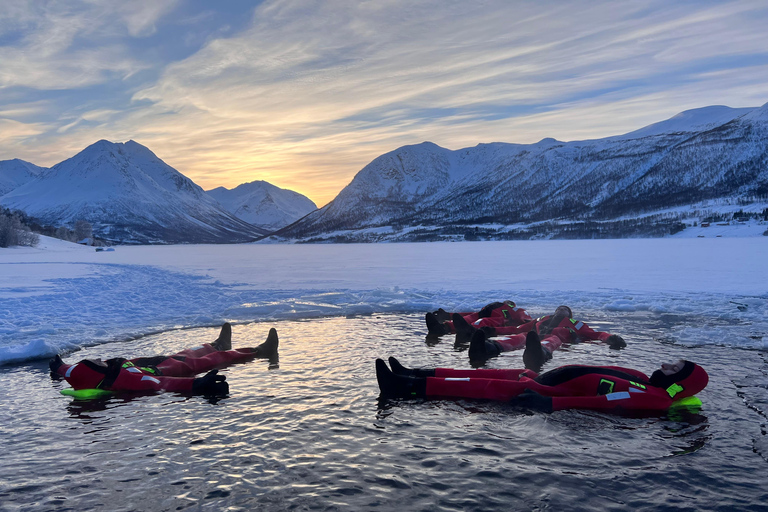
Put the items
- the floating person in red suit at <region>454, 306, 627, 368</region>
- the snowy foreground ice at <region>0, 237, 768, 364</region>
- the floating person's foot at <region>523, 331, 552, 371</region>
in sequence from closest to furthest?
the floating person's foot at <region>523, 331, 552, 371</region>
the floating person in red suit at <region>454, 306, 627, 368</region>
the snowy foreground ice at <region>0, 237, 768, 364</region>

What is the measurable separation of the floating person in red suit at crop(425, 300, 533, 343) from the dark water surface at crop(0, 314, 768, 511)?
15.0 ft

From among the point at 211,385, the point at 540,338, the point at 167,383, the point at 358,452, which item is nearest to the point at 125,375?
the point at 167,383

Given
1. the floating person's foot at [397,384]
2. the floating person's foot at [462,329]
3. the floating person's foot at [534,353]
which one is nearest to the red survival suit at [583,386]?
the floating person's foot at [397,384]

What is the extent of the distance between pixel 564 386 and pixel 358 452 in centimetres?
388

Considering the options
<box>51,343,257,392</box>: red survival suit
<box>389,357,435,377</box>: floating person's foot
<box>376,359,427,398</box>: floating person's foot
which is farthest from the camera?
<box>389,357,435,377</box>: floating person's foot

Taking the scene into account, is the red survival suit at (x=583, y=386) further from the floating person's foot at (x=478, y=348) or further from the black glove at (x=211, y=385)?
the black glove at (x=211, y=385)

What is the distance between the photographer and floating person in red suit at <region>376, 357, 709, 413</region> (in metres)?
7.92

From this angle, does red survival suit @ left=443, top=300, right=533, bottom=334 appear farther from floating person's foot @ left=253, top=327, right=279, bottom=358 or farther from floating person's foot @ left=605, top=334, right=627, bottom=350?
floating person's foot @ left=253, top=327, right=279, bottom=358

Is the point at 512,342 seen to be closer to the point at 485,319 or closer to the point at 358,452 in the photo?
the point at 485,319

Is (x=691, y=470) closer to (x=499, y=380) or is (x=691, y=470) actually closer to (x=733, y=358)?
(x=499, y=380)

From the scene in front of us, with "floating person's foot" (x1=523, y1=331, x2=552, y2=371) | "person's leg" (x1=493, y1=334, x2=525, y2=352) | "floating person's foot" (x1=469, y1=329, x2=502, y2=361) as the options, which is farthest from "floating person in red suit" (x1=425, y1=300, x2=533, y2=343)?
"floating person's foot" (x1=523, y1=331, x2=552, y2=371)

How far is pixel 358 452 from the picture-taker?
649 cm

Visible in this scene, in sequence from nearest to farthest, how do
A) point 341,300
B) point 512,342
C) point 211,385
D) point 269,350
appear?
point 211,385 < point 269,350 < point 512,342 < point 341,300

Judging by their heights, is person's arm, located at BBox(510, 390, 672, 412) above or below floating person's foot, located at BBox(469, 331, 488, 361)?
below
